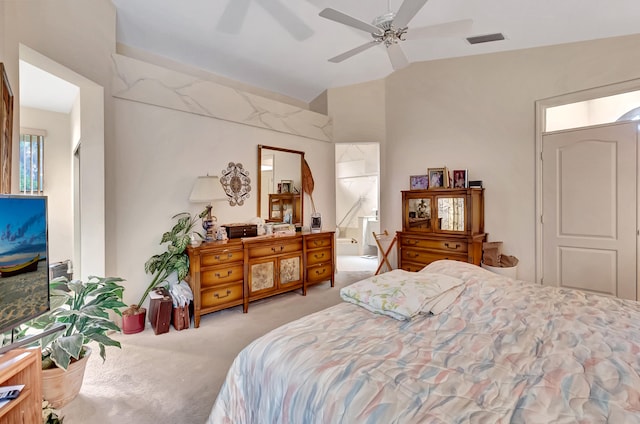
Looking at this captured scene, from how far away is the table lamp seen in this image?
10.4 feet

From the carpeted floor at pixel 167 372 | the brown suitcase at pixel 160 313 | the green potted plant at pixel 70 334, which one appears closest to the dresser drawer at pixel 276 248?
the carpeted floor at pixel 167 372

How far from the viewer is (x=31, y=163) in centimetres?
371

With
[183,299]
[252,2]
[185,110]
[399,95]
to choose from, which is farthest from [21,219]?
[399,95]

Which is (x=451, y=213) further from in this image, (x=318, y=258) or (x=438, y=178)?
(x=318, y=258)

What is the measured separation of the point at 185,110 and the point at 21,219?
2.25 m

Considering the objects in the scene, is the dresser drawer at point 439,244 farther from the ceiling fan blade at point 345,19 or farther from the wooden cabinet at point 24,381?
the wooden cabinet at point 24,381

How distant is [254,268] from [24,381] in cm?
225

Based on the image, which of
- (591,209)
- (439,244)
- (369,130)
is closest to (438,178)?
(439,244)

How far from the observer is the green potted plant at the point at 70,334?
1.65m

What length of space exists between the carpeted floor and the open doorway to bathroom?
3.89 m

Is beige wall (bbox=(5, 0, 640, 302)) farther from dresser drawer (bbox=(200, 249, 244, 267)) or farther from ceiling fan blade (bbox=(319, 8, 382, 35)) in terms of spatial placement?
ceiling fan blade (bbox=(319, 8, 382, 35))

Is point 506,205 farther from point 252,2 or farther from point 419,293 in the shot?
point 252,2

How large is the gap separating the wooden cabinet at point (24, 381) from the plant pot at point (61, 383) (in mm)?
619

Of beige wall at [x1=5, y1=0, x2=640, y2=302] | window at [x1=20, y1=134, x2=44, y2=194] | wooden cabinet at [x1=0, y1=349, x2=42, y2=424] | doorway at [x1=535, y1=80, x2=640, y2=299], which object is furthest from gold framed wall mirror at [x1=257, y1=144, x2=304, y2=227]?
doorway at [x1=535, y1=80, x2=640, y2=299]
